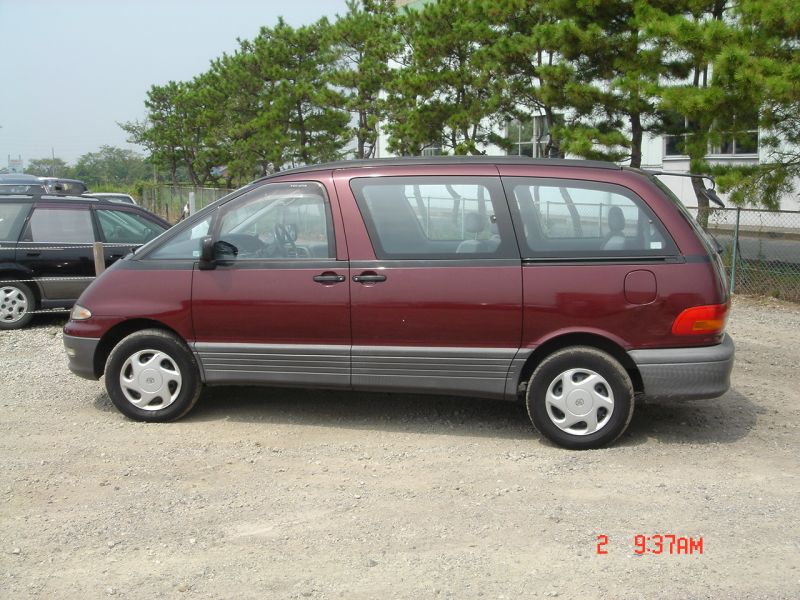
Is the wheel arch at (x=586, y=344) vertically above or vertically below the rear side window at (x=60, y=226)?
below

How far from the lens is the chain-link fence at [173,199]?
31513mm

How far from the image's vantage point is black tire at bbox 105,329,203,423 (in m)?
5.98

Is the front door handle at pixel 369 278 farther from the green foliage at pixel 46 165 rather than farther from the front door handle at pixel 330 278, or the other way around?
the green foliage at pixel 46 165

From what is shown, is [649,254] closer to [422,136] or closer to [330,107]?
[422,136]

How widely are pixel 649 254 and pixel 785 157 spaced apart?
962 cm

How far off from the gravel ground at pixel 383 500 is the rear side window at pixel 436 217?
1.31 metres

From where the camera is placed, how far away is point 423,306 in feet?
18.2

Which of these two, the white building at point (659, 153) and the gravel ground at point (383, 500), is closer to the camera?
the gravel ground at point (383, 500)

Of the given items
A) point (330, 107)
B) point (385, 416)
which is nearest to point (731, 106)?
point (385, 416)

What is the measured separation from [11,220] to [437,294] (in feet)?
23.4

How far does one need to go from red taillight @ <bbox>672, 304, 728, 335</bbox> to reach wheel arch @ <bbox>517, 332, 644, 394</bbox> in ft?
1.21

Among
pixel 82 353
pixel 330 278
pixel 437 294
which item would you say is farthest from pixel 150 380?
pixel 437 294
